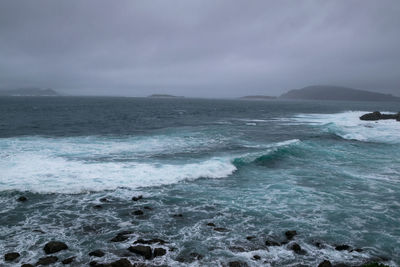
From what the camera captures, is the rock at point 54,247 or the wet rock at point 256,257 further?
the rock at point 54,247

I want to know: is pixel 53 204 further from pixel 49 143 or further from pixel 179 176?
pixel 49 143

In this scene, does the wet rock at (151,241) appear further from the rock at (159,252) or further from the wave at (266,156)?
the wave at (266,156)

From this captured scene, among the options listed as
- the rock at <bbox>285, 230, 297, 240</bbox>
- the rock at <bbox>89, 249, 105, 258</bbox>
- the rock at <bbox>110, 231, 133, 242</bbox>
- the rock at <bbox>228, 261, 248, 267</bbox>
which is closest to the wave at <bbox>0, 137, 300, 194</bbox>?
the rock at <bbox>110, 231, 133, 242</bbox>

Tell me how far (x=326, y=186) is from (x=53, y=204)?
57.7ft

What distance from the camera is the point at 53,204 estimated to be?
Result: 16.5 metres

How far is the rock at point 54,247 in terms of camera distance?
11.6 metres

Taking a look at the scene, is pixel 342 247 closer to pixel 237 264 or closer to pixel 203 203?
pixel 237 264

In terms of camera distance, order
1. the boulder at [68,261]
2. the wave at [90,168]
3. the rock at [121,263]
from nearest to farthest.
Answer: the rock at [121,263] < the boulder at [68,261] < the wave at [90,168]

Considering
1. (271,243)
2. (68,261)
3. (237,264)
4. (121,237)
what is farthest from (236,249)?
(68,261)

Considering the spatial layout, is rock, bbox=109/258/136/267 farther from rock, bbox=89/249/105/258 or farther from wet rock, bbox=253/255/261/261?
wet rock, bbox=253/255/261/261

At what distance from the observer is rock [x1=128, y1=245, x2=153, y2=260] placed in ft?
37.8

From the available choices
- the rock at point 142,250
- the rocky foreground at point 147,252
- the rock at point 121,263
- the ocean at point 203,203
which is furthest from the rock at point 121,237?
the rock at point 121,263

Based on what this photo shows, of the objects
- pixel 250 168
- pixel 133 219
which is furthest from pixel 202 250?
pixel 250 168

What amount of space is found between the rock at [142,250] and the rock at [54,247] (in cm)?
272
